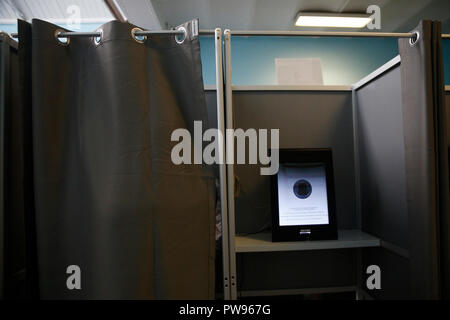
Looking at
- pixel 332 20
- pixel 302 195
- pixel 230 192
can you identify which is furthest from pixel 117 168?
pixel 332 20

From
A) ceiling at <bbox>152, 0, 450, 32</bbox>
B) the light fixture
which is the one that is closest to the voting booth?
ceiling at <bbox>152, 0, 450, 32</bbox>

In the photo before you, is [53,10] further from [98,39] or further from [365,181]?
[365,181]

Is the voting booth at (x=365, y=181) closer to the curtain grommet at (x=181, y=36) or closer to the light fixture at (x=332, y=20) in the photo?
the curtain grommet at (x=181, y=36)

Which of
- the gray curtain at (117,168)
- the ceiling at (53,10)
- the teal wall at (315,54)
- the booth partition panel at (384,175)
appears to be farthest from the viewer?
the teal wall at (315,54)

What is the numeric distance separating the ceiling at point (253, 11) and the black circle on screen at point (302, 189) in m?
2.23

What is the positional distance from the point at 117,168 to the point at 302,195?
68 cm

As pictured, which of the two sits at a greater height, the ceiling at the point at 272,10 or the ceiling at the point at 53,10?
the ceiling at the point at 272,10

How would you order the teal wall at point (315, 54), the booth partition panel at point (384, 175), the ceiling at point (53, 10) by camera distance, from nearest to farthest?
the booth partition panel at point (384, 175) < the ceiling at point (53, 10) < the teal wall at point (315, 54)

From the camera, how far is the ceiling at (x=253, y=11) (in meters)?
2.64

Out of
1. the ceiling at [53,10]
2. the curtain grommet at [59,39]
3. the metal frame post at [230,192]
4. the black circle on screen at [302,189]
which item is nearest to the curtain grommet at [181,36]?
the metal frame post at [230,192]

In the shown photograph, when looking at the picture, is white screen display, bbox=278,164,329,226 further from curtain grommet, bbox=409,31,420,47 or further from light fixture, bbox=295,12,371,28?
light fixture, bbox=295,12,371,28

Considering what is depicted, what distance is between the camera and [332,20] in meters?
3.15

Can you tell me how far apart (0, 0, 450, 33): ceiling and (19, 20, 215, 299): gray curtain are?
182cm

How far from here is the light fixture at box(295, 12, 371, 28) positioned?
3037 mm
